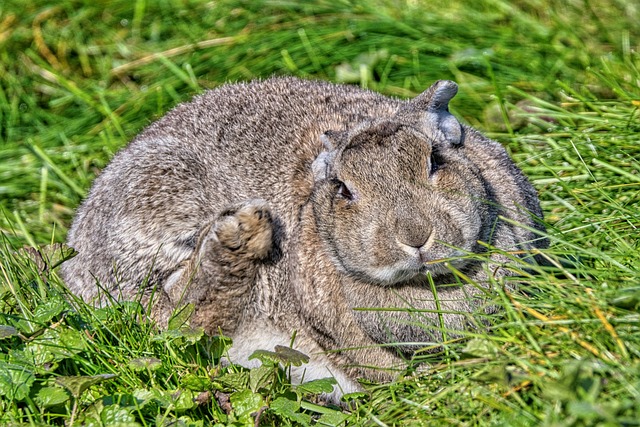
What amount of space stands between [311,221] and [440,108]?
89cm

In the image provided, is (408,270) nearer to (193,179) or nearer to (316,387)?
(316,387)

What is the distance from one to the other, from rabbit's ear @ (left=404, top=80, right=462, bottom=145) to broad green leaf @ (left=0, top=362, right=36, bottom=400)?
220cm

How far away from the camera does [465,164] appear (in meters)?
4.31

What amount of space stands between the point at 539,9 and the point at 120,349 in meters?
5.54

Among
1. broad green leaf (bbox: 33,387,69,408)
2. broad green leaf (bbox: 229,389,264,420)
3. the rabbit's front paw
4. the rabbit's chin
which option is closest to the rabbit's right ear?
the rabbit's front paw

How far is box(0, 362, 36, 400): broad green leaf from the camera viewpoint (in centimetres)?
399

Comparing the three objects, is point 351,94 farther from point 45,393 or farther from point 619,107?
point 45,393

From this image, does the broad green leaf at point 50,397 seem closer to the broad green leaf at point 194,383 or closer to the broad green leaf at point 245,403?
the broad green leaf at point 194,383

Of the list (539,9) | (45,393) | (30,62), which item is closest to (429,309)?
(45,393)

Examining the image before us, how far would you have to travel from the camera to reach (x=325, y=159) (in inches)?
177

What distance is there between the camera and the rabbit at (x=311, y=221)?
405 cm

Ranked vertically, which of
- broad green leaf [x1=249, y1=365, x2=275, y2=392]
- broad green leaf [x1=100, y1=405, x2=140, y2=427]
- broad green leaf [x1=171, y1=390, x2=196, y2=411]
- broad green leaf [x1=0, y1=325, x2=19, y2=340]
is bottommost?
broad green leaf [x1=249, y1=365, x2=275, y2=392]

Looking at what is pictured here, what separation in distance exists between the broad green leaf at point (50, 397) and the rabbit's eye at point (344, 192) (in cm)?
153

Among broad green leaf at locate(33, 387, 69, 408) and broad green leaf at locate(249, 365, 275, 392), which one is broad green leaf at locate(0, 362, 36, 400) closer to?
broad green leaf at locate(33, 387, 69, 408)
